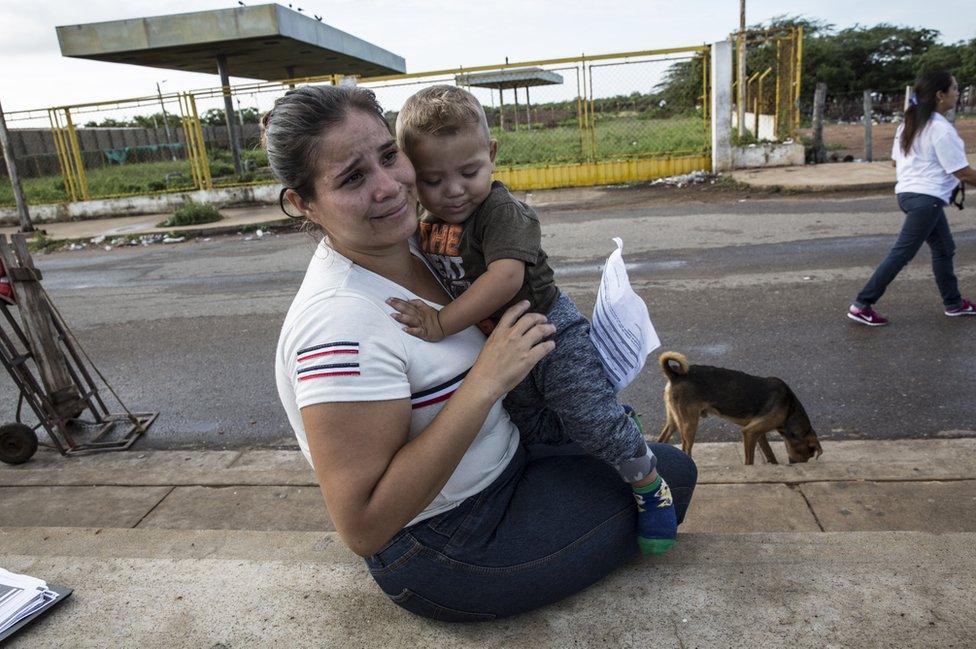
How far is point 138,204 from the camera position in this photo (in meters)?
17.8

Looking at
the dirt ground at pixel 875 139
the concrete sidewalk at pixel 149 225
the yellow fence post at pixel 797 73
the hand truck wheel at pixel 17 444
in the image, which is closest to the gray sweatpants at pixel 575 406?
the hand truck wheel at pixel 17 444

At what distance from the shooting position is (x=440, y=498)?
1.81 m

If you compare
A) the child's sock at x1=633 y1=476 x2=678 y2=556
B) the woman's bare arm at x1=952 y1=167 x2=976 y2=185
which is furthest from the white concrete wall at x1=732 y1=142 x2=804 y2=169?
the child's sock at x1=633 y1=476 x2=678 y2=556

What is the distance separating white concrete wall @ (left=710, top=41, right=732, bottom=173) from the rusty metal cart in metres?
12.9

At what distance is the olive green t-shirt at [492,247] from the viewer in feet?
6.86

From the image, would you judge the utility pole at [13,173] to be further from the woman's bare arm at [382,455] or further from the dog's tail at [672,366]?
the woman's bare arm at [382,455]

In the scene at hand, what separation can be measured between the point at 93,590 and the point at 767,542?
2120mm

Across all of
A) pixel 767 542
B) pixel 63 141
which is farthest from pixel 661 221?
pixel 63 141

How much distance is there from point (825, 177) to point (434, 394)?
1297 centimetres

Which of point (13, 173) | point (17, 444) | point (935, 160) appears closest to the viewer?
point (17, 444)

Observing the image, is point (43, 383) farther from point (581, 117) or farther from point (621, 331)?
point (581, 117)

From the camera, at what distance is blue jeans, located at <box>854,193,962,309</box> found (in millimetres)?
5613

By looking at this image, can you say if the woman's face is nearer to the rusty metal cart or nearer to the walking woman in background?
the rusty metal cart

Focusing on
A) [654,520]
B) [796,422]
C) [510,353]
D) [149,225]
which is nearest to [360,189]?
[510,353]
